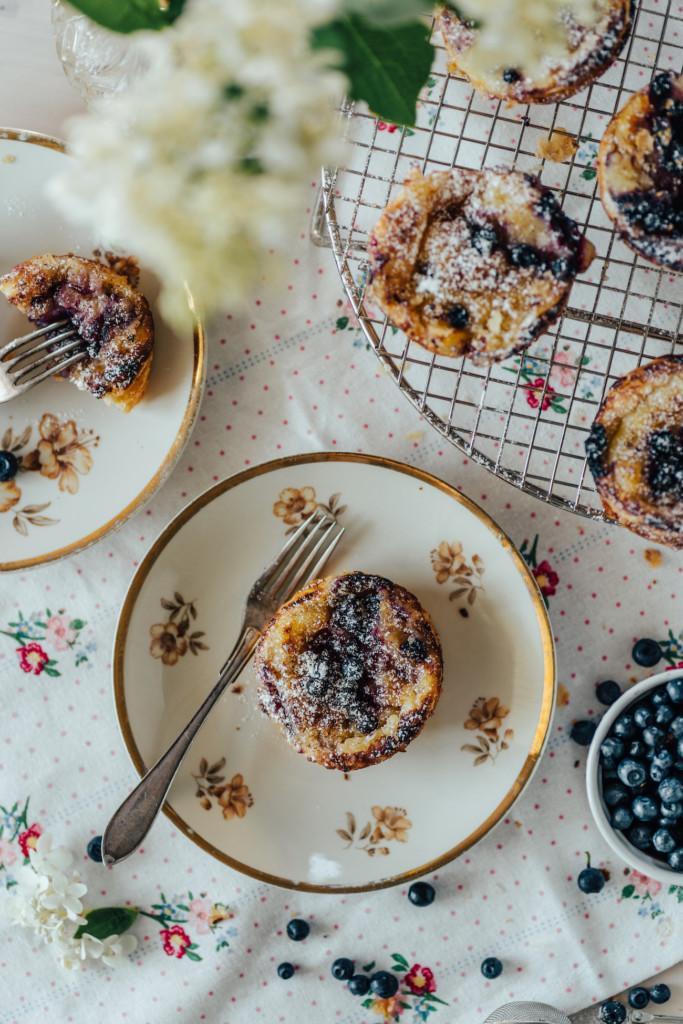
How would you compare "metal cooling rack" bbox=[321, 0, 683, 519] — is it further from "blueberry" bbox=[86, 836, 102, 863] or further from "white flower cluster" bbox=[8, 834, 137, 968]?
"white flower cluster" bbox=[8, 834, 137, 968]

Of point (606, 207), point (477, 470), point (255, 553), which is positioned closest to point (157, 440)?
point (255, 553)

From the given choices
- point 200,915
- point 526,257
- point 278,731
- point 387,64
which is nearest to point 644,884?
point 278,731

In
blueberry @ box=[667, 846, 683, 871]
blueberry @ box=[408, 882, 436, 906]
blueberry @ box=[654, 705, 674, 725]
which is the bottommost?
blueberry @ box=[408, 882, 436, 906]

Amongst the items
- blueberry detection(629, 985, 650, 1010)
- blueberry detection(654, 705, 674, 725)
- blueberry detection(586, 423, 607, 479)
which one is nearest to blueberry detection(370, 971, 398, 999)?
blueberry detection(629, 985, 650, 1010)

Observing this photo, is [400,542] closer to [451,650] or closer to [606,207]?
[451,650]

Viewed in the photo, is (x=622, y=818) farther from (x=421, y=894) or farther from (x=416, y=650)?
(x=416, y=650)

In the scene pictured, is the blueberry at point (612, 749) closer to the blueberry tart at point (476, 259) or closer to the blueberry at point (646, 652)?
the blueberry at point (646, 652)

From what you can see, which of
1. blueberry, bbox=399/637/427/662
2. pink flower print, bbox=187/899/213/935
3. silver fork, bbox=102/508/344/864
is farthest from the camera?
pink flower print, bbox=187/899/213/935
